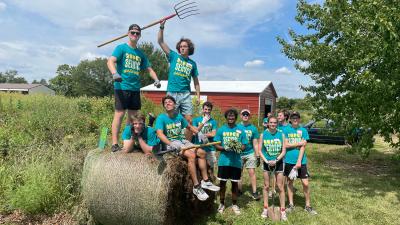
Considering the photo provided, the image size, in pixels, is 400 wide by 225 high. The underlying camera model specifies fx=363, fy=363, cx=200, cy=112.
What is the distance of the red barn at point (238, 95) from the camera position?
1073 inches

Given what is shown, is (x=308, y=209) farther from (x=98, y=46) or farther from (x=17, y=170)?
(x=17, y=170)

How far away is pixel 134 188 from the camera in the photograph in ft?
15.8

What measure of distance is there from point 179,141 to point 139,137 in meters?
0.61

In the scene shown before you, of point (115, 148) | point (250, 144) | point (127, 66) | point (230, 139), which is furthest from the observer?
point (250, 144)

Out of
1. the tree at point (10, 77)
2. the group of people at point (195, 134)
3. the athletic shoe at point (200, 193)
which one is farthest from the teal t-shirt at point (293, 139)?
the tree at point (10, 77)

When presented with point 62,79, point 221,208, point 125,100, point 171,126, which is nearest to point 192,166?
point 171,126

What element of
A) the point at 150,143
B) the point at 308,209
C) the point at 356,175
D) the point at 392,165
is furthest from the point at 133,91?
the point at 392,165

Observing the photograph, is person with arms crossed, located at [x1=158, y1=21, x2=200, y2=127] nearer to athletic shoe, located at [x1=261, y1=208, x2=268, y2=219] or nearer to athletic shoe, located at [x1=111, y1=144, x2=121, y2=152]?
athletic shoe, located at [x1=111, y1=144, x2=121, y2=152]

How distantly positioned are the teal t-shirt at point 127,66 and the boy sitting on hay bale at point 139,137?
2.43 ft

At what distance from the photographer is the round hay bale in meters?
4.76

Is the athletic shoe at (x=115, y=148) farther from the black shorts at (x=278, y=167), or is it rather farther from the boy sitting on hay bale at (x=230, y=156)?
the black shorts at (x=278, y=167)

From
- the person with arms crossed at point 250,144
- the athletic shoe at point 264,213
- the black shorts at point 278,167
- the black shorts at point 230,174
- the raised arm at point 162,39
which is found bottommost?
the athletic shoe at point 264,213

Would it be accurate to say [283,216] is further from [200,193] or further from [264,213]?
[200,193]

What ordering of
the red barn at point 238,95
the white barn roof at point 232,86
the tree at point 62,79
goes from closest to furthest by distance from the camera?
the red barn at point 238,95 < the white barn roof at point 232,86 < the tree at point 62,79
